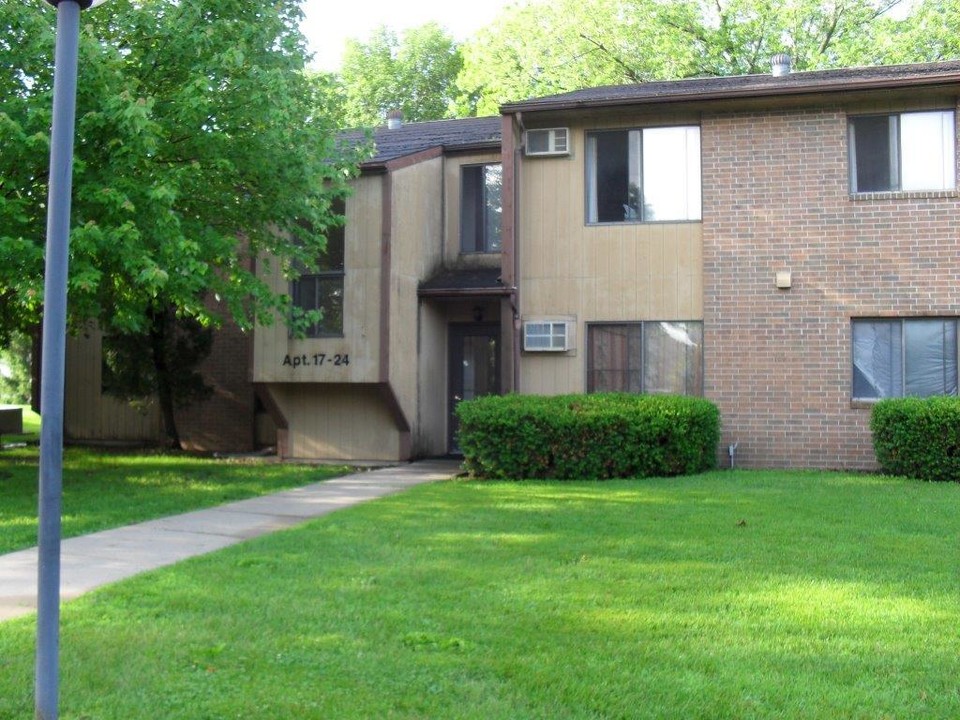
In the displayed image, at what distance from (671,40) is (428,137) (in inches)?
598

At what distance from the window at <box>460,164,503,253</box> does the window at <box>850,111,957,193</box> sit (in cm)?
553

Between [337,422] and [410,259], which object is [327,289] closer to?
[410,259]

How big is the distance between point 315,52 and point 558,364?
567 cm

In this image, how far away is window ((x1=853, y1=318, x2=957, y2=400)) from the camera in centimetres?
1358

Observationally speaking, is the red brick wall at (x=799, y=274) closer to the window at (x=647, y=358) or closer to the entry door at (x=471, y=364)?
the window at (x=647, y=358)

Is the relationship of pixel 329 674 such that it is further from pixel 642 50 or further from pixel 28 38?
pixel 642 50

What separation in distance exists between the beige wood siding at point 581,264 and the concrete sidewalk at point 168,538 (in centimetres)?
309

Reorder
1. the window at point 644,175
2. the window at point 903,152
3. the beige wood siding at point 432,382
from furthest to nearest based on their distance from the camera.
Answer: the beige wood siding at point 432,382
the window at point 644,175
the window at point 903,152

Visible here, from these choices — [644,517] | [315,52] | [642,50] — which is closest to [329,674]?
[644,517]

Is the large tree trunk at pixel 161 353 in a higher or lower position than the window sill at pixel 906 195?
lower

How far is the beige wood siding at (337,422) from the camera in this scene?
50.8ft

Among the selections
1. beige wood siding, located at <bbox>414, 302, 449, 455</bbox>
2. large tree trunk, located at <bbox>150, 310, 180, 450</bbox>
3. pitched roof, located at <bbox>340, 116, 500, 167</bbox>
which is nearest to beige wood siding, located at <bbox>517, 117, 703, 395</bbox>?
pitched roof, located at <bbox>340, 116, 500, 167</bbox>

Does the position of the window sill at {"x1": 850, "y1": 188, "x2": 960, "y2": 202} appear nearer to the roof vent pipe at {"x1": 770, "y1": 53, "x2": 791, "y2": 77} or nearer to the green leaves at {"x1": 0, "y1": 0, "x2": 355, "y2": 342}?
the roof vent pipe at {"x1": 770, "y1": 53, "x2": 791, "y2": 77}

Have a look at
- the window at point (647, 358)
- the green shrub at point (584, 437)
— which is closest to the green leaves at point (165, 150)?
the green shrub at point (584, 437)
